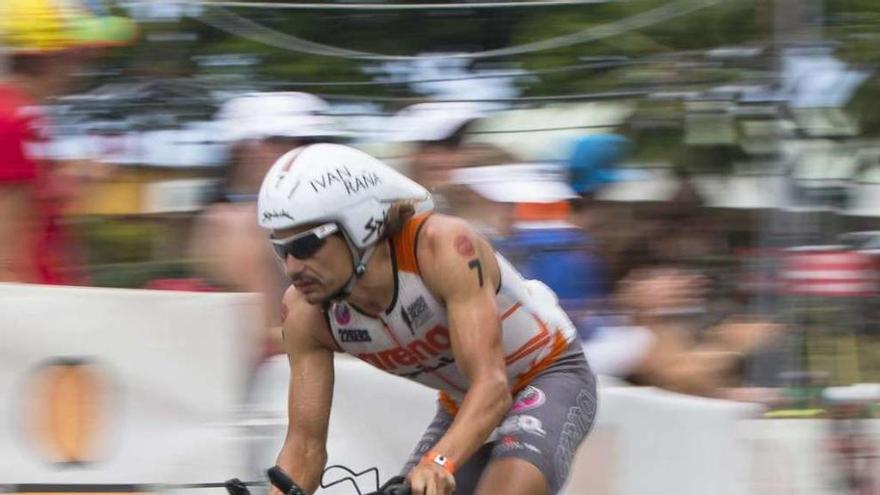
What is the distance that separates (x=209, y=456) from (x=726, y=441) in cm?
186

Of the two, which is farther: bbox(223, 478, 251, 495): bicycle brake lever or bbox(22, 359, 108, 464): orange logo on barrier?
bbox(22, 359, 108, 464): orange logo on barrier

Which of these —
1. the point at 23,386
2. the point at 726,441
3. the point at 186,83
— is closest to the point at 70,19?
the point at 186,83

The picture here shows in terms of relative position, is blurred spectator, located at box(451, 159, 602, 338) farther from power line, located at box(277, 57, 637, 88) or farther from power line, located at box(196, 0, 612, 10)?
power line, located at box(196, 0, 612, 10)

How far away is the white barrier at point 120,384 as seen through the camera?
5633 mm

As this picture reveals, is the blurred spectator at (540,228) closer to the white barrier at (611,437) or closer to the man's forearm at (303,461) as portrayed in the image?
the white barrier at (611,437)

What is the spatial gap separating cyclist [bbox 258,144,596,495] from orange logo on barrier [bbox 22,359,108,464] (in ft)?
4.60

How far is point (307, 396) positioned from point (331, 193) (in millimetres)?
745

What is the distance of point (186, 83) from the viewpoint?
712cm

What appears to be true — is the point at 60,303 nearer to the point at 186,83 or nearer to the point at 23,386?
the point at 23,386

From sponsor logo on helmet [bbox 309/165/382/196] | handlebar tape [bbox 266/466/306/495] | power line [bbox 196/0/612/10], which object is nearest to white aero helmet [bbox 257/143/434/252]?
sponsor logo on helmet [bbox 309/165/382/196]

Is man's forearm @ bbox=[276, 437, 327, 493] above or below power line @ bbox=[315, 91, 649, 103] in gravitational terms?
below

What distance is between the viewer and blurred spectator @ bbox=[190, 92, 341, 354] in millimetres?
5949

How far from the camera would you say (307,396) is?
448 cm

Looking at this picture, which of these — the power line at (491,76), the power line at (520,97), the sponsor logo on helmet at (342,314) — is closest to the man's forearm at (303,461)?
the sponsor logo on helmet at (342,314)
